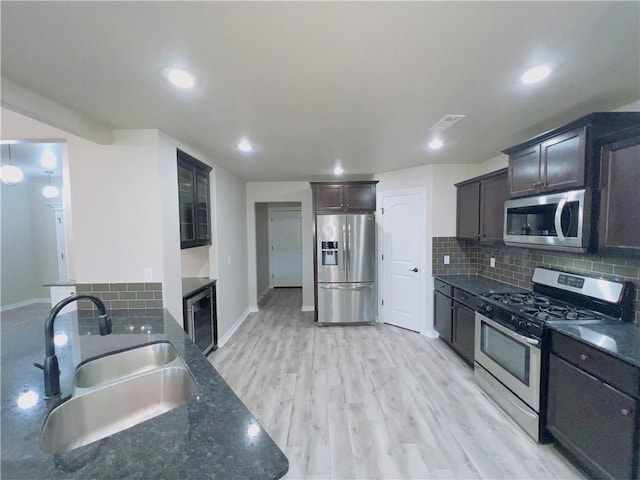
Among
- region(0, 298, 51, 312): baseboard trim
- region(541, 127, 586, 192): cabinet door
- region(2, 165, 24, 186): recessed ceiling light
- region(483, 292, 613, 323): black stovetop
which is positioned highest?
region(2, 165, 24, 186): recessed ceiling light

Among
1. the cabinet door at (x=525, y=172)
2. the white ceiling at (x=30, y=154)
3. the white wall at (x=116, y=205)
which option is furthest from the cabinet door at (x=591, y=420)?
the white ceiling at (x=30, y=154)

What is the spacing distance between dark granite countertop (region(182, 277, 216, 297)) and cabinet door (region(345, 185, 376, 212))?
234cm

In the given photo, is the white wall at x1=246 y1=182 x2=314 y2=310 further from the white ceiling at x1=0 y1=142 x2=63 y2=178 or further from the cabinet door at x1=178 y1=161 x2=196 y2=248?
the white ceiling at x1=0 y1=142 x2=63 y2=178

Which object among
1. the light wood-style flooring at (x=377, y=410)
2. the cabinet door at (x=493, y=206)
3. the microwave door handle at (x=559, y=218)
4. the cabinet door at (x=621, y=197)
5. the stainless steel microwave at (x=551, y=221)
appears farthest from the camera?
the cabinet door at (x=493, y=206)

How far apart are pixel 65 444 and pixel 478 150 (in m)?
3.96

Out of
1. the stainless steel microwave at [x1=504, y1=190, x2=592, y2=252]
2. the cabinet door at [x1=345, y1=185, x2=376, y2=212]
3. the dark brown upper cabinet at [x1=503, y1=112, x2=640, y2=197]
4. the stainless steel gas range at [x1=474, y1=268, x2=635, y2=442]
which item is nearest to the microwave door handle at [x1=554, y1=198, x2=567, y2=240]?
the stainless steel microwave at [x1=504, y1=190, x2=592, y2=252]

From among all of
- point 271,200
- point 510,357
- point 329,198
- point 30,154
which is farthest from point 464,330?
point 30,154

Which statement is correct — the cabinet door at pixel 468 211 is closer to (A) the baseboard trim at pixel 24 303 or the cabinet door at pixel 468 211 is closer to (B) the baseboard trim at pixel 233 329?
(B) the baseboard trim at pixel 233 329

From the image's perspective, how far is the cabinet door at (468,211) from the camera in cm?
320

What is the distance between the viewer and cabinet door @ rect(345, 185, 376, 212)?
13.8 feet

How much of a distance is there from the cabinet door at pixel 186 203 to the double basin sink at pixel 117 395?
4.73ft

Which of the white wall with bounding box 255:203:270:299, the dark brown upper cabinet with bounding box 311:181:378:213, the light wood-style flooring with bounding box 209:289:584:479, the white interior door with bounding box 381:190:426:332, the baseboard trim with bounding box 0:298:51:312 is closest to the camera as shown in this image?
the light wood-style flooring with bounding box 209:289:584:479

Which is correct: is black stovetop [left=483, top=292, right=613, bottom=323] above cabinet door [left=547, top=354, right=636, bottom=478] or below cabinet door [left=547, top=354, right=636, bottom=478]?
above

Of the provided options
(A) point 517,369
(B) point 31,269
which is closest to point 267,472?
(A) point 517,369
